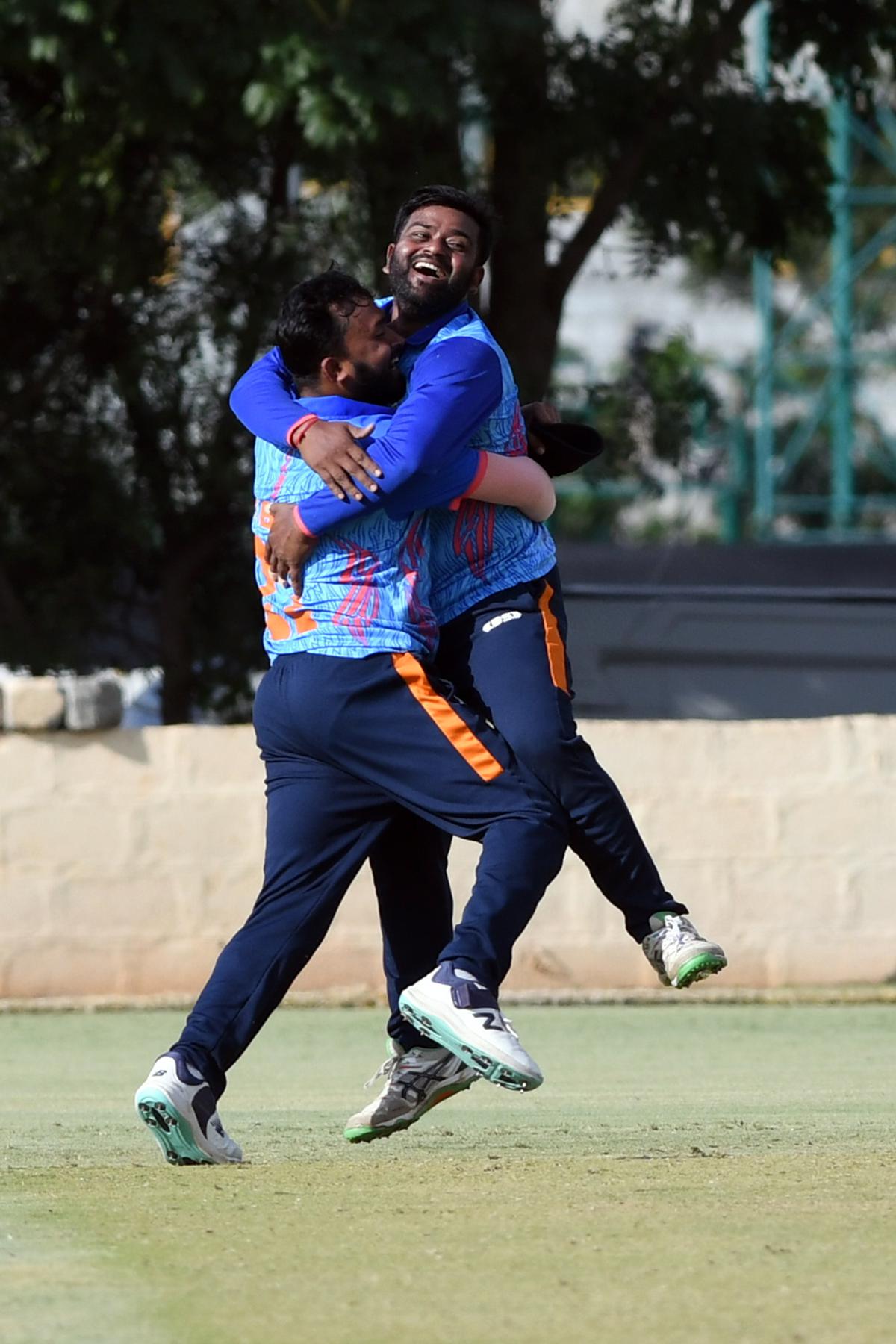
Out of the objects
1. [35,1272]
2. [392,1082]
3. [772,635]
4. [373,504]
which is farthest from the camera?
[772,635]

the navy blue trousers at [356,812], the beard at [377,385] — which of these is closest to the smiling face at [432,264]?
the beard at [377,385]

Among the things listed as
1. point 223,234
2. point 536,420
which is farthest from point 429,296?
point 223,234

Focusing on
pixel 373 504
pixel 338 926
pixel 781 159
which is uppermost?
pixel 781 159

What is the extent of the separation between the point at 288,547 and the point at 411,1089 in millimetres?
1131

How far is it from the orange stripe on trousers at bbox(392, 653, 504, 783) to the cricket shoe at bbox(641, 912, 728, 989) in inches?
18.5

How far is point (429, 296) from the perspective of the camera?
458cm

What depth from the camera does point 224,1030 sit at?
4.47 m

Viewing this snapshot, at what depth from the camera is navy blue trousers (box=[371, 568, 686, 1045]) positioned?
14.5ft

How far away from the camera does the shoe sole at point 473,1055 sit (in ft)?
13.7

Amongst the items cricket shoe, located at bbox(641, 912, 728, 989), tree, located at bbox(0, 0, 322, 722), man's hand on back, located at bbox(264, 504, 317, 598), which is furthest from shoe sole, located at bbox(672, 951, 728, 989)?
tree, located at bbox(0, 0, 322, 722)

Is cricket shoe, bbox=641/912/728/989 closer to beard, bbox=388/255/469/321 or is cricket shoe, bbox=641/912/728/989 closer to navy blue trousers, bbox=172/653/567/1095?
navy blue trousers, bbox=172/653/567/1095

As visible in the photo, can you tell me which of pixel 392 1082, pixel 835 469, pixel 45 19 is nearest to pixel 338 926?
pixel 45 19

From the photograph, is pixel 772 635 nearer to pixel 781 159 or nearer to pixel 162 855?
pixel 781 159

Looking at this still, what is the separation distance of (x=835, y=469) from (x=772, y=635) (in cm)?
1742
